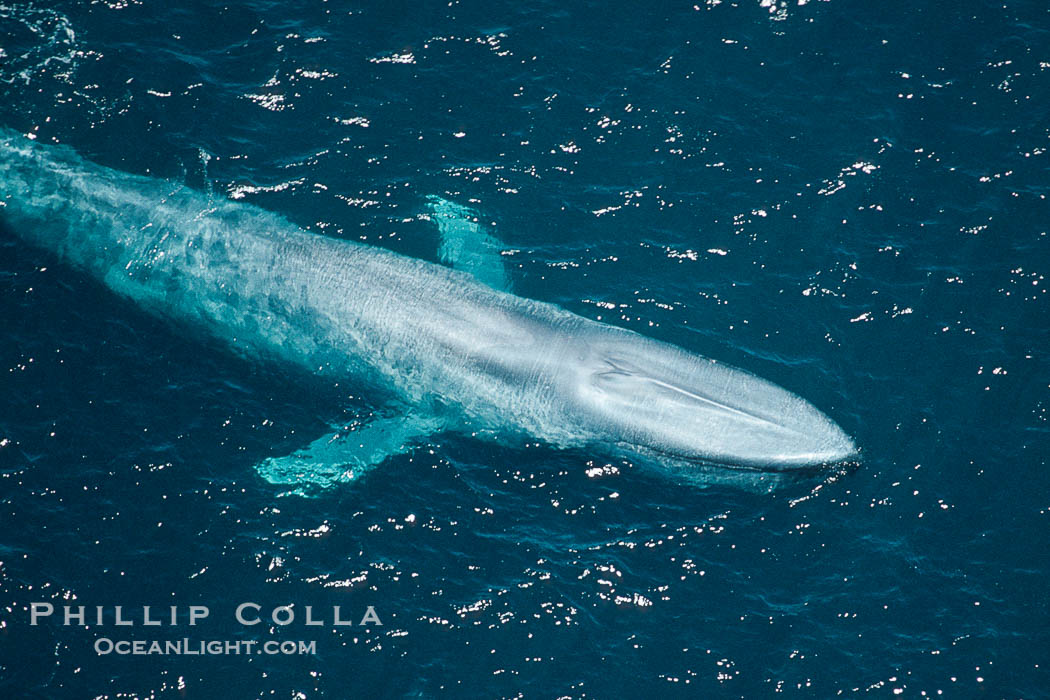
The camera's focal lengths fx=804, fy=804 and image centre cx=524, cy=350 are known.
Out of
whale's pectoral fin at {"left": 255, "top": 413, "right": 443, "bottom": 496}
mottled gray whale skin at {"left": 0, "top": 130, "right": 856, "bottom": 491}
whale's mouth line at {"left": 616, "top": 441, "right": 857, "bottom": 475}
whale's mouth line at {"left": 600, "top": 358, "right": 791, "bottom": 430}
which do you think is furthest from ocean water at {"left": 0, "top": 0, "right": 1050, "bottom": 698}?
whale's mouth line at {"left": 600, "top": 358, "right": 791, "bottom": 430}

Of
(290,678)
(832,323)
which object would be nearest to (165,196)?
(290,678)

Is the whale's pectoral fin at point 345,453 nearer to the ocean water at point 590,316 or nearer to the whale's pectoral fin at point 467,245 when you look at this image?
the ocean water at point 590,316

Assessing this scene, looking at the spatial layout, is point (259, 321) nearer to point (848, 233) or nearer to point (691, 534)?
point (691, 534)

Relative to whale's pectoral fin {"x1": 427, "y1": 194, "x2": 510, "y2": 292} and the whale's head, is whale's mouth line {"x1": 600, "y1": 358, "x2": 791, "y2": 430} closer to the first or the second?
the whale's head

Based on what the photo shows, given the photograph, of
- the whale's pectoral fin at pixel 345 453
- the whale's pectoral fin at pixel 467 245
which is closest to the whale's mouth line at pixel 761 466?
the whale's pectoral fin at pixel 345 453

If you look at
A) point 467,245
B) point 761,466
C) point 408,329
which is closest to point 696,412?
point 761,466
